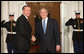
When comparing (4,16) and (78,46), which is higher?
(4,16)

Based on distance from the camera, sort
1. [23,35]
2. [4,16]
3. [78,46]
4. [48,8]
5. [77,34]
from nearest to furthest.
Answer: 1. [23,35]
2. [78,46]
3. [77,34]
4. [4,16]
5. [48,8]

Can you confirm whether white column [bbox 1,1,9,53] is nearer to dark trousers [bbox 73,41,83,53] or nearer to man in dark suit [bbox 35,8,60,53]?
dark trousers [bbox 73,41,83,53]

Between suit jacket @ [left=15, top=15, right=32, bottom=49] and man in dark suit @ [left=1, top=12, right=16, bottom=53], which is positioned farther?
man in dark suit @ [left=1, top=12, right=16, bottom=53]

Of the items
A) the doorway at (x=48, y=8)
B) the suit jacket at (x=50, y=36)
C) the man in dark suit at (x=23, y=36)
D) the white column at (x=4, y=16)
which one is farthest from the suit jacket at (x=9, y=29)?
the suit jacket at (x=50, y=36)

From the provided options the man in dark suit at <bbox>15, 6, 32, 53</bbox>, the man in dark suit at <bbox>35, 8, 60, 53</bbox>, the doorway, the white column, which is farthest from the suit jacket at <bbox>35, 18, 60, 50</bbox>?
the doorway

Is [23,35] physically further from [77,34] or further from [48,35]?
[77,34]

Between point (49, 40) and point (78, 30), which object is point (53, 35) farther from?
→ point (78, 30)

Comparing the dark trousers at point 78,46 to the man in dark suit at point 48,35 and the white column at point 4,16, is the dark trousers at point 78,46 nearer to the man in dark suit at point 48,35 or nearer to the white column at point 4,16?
the white column at point 4,16

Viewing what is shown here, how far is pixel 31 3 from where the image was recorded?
34.6 ft

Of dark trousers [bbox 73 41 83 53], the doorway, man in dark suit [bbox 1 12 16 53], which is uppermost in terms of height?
the doorway

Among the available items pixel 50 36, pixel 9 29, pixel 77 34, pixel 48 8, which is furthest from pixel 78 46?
pixel 50 36

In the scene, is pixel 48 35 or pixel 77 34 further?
pixel 77 34

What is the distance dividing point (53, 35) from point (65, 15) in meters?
4.72

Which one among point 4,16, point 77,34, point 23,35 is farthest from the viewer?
point 4,16
